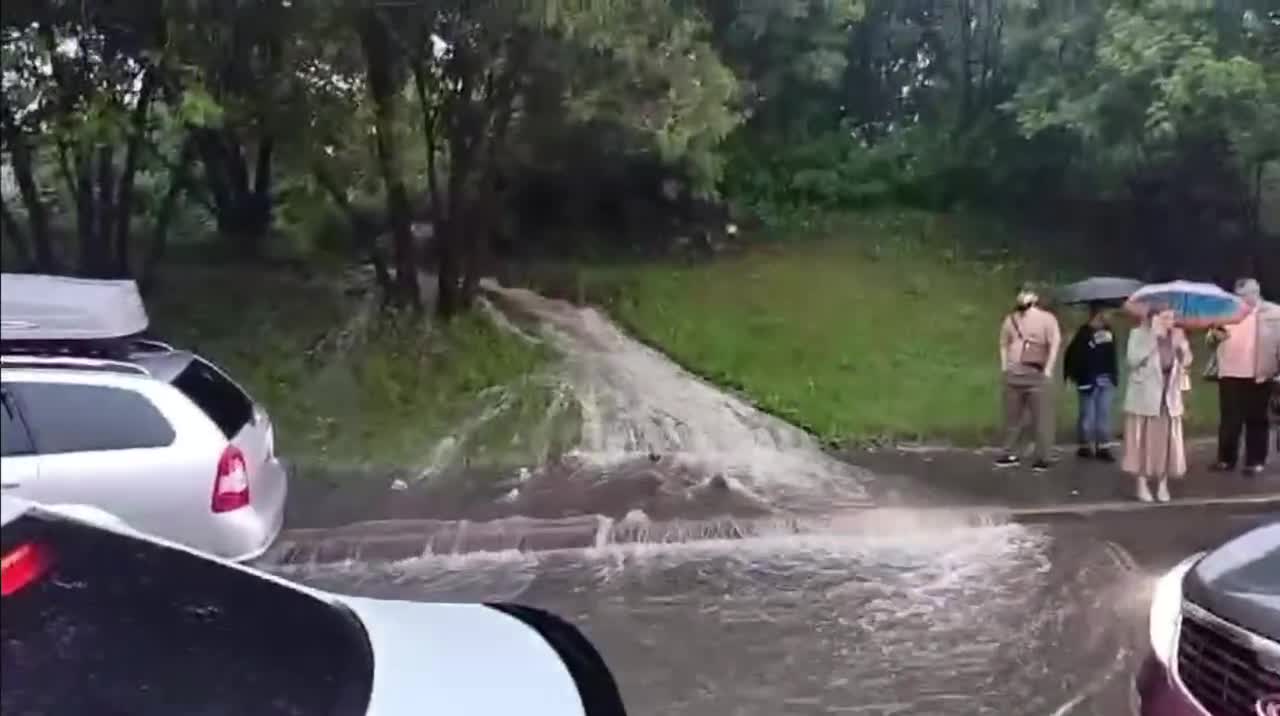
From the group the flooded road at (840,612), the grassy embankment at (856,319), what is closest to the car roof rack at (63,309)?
the flooded road at (840,612)

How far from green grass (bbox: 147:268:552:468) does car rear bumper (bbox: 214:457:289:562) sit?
0.40 meters

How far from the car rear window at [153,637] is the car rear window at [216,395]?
1365 millimetres

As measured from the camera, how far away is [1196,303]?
7195mm

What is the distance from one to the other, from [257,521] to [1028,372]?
4.85 m

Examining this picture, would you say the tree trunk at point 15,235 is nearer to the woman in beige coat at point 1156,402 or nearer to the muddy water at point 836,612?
the muddy water at point 836,612

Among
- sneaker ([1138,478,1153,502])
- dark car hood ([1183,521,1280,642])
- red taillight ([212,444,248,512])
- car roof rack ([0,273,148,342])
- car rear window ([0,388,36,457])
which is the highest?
car roof rack ([0,273,148,342])

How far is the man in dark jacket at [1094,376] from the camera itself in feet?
25.4

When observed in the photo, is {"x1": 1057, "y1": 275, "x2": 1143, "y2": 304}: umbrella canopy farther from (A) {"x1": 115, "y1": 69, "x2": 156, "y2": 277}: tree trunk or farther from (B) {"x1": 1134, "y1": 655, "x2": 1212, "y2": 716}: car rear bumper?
(A) {"x1": 115, "y1": 69, "x2": 156, "y2": 277}: tree trunk

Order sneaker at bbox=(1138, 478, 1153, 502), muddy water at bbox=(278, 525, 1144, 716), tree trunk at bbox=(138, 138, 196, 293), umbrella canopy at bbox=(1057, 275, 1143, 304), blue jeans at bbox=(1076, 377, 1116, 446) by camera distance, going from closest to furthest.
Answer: tree trunk at bbox=(138, 138, 196, 293), muddy water at bbox=(278, 525, 1144, 716), sneaker at bbox=(1138, 478, 1153, 502), umbrella canopy at bbox=(1057, 275, 1143, 304), blue jeans at bbox=(1076, 377, 1116, 446)

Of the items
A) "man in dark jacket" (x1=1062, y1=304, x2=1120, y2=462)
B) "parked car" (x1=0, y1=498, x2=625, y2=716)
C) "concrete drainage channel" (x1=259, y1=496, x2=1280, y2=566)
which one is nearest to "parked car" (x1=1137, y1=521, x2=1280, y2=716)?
"parked car" (x1=0, y1=498, x2=625, y2=716)

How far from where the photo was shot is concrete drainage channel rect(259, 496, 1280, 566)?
6637 millimetres

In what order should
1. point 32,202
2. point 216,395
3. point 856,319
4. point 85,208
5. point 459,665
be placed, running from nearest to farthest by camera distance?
point 459,665 < point 32,202 < point 85,208 < point 216,395 < point 856,319

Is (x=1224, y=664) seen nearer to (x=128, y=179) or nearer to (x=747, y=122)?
(x=128, y=179)

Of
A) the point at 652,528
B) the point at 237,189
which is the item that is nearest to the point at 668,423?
the point at 652,528
